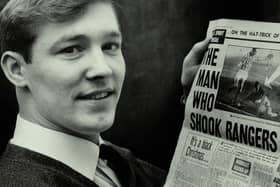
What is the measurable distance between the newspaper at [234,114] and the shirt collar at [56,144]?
208 mm

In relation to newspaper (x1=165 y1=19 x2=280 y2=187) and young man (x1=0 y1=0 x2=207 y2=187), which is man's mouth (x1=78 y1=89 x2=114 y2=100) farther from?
newspaper (x1=165 y1=19 x2=280 y2=187)

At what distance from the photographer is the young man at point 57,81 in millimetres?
881

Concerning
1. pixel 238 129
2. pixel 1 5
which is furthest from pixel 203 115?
pixel 1 5

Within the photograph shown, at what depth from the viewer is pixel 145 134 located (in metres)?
1.19

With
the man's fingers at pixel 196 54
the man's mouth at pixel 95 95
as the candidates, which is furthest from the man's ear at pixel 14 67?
the man's fingers at pixel 196 54

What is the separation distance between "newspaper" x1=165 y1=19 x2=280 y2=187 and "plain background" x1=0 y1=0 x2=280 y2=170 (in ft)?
0.46

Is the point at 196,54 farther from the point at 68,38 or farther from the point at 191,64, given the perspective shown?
the point at 68,38

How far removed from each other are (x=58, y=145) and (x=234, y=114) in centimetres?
33

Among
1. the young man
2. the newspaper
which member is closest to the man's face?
the young man

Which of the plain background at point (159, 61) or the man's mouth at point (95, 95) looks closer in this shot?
the man's mouth at point (95, 95)

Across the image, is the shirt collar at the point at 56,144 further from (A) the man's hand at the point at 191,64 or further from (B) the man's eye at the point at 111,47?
(A) the man's hand at the point at 191,64

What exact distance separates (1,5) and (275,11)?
0.66 metres

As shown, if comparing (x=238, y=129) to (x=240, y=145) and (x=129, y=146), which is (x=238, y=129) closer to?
(x=240, y=145)

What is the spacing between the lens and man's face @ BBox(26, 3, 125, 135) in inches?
35.1
